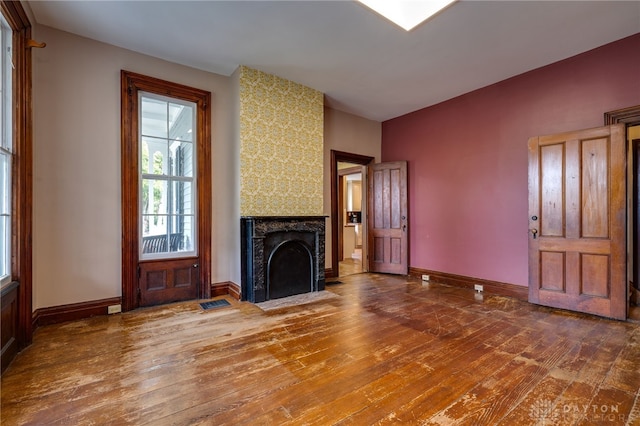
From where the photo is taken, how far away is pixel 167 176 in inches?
147

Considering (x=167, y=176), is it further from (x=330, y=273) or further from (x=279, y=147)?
(x=330, y=273)

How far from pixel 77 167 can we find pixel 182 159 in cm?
109

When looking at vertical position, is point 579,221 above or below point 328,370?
above

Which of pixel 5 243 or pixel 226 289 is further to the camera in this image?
pixel 226 289

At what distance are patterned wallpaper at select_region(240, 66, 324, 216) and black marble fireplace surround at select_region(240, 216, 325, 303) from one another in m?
0.22

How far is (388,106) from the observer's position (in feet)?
17.0

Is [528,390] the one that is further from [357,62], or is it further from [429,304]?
[357,62]

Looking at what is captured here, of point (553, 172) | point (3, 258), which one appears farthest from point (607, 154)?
point (3, 258)

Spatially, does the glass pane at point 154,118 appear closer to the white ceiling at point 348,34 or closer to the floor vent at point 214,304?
the white ceiling at point 348,34

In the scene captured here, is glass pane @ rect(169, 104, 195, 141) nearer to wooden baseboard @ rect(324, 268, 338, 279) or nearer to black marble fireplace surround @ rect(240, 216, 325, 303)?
black marble fireplace surround @ rect(240, 216, 325, 303)

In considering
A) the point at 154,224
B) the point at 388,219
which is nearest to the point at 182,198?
the point at 154,224

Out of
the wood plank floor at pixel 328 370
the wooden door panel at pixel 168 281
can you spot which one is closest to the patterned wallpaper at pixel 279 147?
the wooden door panel at pixel 168 281

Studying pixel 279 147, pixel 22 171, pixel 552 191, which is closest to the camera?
pixel 22 171

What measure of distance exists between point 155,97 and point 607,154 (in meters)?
5.29
